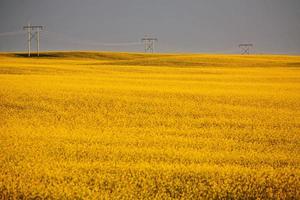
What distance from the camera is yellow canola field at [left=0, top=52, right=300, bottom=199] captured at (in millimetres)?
8430

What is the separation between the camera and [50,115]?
50.1 feet

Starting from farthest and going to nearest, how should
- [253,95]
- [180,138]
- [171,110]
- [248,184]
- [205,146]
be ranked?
[253,95] → [171,110] → [180,138] → [205,146] → [248,184]

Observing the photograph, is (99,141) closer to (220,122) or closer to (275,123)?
(220,122)

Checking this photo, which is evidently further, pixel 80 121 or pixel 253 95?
pixel 253 95

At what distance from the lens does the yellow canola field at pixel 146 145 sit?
8.43 m

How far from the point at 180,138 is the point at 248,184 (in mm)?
3911

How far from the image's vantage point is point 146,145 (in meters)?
11.5

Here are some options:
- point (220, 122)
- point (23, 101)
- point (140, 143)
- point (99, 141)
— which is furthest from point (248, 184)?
point (23, 101)

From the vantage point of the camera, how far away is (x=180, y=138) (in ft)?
40.7

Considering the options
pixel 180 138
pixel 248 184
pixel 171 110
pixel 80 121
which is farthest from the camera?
pixel 171 110

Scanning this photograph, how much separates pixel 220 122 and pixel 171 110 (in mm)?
2497

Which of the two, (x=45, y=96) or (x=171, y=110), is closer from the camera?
(x=171, y=110)

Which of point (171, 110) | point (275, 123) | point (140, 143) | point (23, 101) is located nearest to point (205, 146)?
point (140, 143)

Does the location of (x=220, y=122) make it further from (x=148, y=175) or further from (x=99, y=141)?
(x=148, y=175)
